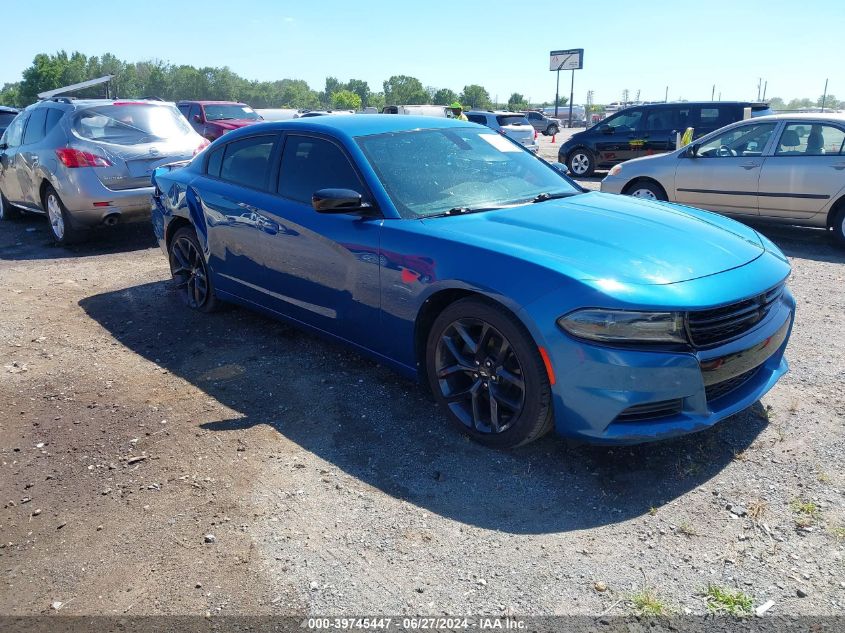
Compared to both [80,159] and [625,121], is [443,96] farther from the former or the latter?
[80,159]

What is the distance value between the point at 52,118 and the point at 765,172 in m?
8.70

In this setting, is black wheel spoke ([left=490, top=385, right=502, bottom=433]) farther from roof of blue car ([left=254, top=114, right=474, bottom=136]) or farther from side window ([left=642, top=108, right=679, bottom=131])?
side window ([left=642, top=108, right=679, bottom=131])

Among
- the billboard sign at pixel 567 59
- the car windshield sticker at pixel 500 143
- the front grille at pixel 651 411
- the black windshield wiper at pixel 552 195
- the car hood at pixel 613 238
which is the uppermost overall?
the billboard sign at pixel 567 59

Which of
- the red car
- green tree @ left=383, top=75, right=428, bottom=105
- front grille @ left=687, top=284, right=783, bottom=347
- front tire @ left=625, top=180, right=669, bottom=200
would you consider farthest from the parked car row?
green tree @ left=383, top=75, right=428, bottom=105

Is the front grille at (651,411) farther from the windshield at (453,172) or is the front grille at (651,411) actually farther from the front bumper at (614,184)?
the front bumper at (614,184)

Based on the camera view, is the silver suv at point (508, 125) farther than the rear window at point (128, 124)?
Yes

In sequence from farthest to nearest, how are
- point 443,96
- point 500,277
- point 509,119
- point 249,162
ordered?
1. point 443,96
2. point 509,119
3. point 249,162
4. point 500,277

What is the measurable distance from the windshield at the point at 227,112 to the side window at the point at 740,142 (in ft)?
42.9

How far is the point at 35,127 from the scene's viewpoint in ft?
28.2

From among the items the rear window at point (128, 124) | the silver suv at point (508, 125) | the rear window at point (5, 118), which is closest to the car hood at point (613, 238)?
the rear window at point (128, 124)

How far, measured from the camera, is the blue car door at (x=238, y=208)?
4664mm

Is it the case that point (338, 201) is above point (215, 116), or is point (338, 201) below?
below

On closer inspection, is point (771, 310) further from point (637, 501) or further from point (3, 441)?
point (3, 441)

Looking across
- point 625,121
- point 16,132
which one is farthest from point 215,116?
point 625,121
